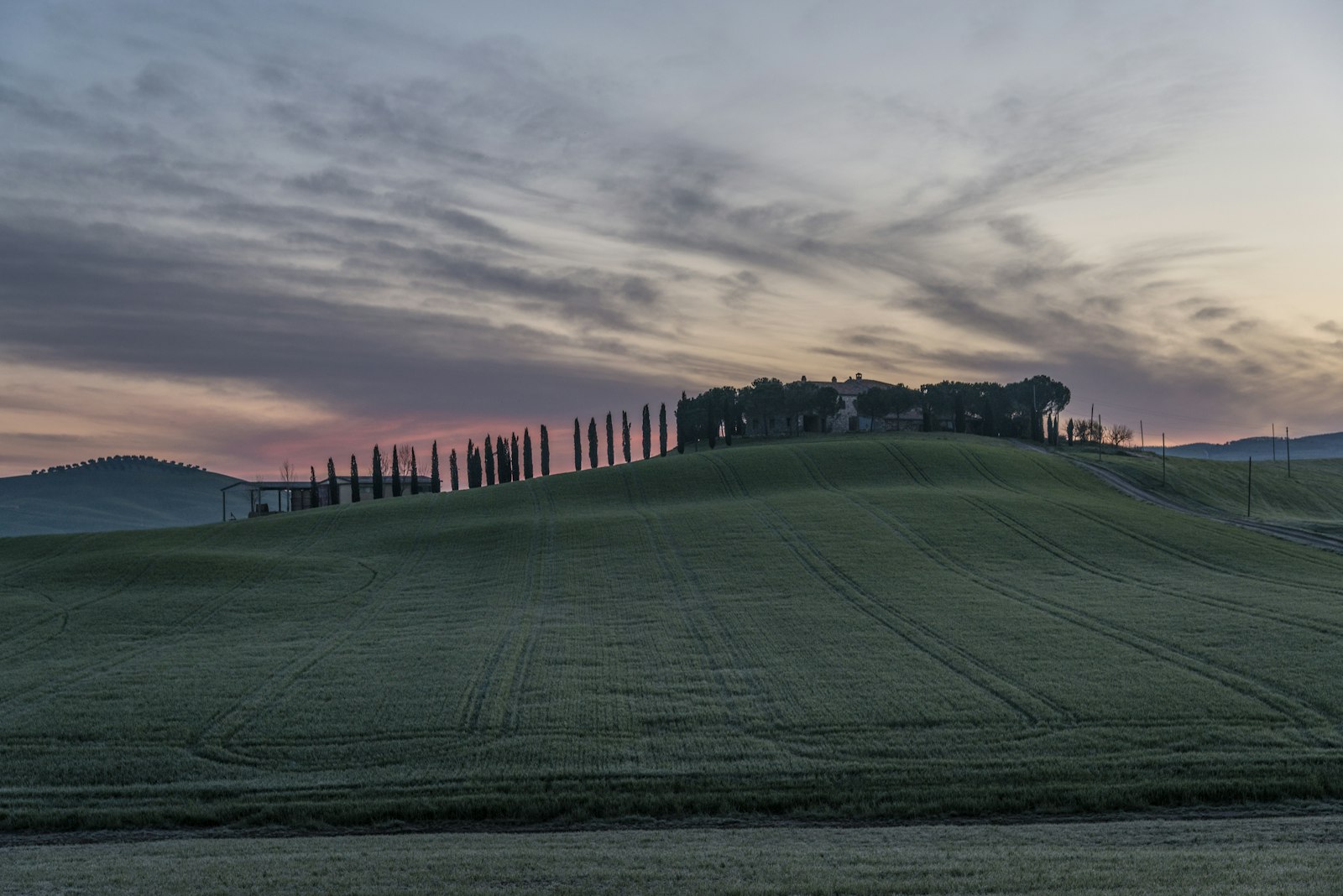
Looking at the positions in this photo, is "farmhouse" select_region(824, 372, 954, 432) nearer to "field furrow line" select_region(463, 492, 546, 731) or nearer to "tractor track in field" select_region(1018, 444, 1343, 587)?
"tractor track in field" select_region(1018, 444, 1343, 587)

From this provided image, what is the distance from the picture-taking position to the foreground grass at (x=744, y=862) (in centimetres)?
1380

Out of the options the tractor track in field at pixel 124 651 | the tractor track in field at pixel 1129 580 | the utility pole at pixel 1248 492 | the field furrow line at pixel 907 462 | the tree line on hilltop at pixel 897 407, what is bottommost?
the tractor track in field at pixel 124 651

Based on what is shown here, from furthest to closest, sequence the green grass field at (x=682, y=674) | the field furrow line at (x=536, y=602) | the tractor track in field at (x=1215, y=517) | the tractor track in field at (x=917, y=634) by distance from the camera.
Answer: the tractor track in field at (x=1215, y=517), the field furrow line at (x=536, y=602), the tractor track in field at (x=917, y=634), the green grass field at (x=682, y=674)

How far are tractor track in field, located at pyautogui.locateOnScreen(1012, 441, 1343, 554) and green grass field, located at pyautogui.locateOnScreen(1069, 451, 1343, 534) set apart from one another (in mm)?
1194

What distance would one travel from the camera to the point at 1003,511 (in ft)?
211

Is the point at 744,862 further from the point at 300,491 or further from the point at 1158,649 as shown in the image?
the point at 300,491

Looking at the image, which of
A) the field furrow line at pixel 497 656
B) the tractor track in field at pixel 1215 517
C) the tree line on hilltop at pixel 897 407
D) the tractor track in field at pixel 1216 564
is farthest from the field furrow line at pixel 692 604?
the tree line on hilltop at pixel 897 407

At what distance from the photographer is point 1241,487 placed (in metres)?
91.5

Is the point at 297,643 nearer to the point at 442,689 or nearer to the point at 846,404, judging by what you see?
the point at 442,689

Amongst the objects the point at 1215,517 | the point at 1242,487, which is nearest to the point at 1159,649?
the point at 1215,517

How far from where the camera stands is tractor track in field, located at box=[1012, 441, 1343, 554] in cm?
5944

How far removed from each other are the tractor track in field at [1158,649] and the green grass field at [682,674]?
0.56 ft

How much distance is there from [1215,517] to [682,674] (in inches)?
2197

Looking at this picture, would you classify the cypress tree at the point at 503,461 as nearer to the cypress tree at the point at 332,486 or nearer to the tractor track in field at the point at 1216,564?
the cypress tree at the point at 332,486
